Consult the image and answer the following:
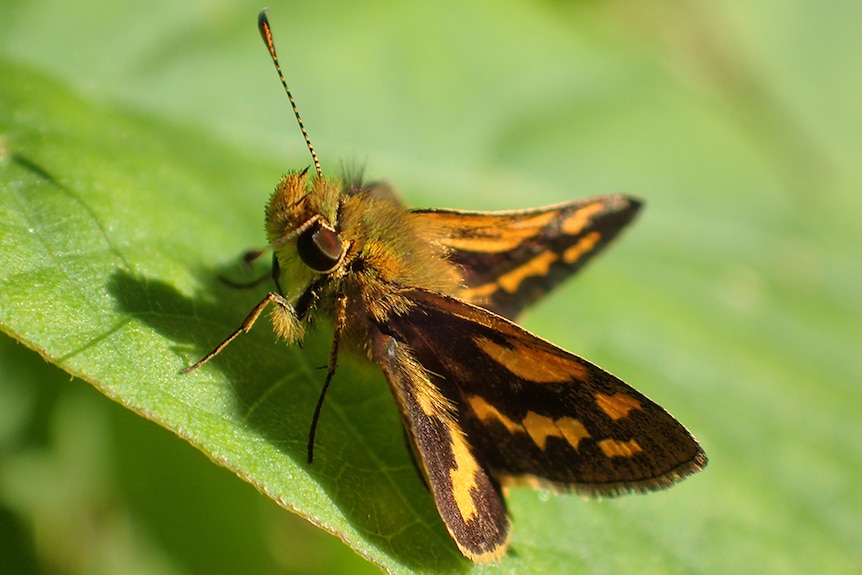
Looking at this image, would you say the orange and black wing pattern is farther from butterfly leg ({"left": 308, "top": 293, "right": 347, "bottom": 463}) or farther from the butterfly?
butterfly leg ({"left": 308, "top": 293, "right": 347, "bottom": 463})

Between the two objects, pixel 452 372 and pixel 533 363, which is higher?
pixel 533 363

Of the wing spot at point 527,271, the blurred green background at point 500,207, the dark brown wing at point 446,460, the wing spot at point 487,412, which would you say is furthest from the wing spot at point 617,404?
the wing spot at point 527,271

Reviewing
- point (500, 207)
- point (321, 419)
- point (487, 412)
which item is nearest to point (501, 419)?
point (487, 412)

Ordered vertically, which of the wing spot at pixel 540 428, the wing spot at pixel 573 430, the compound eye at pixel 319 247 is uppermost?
the compound eye at pixel 319 247

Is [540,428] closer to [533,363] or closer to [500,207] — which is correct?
[533,363]

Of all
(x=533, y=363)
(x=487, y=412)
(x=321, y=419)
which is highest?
(x=533, y=363)

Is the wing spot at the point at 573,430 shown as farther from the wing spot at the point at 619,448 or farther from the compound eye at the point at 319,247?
the compound eye at the point at 319,247

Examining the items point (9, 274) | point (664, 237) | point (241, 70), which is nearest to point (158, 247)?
point (9, 274)
